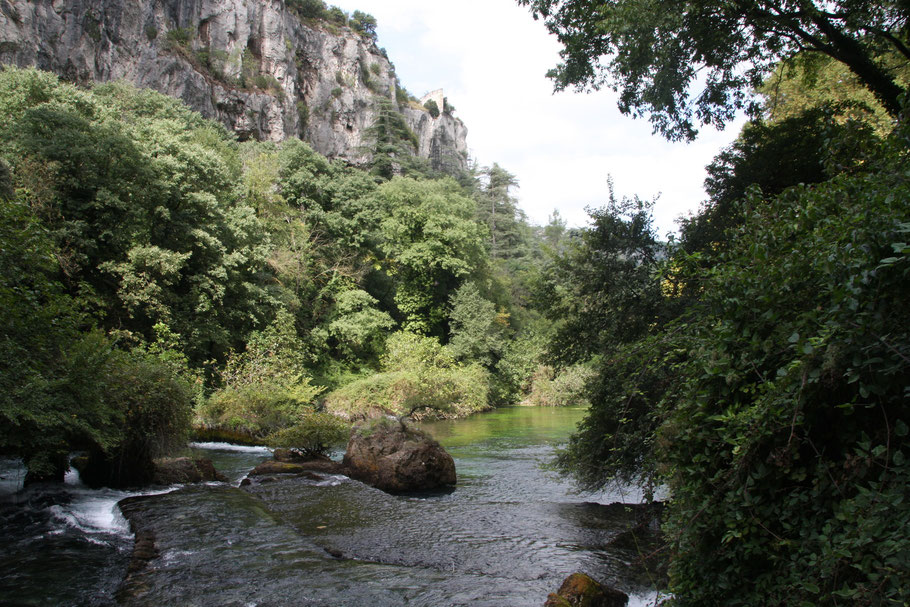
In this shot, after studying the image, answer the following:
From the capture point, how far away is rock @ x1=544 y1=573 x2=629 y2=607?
17.9ft

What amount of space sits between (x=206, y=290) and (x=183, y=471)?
506 inches

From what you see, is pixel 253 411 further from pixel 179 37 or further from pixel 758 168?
pixel 179 37


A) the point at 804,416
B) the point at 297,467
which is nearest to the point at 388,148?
the point at 297,467

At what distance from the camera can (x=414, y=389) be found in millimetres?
26453

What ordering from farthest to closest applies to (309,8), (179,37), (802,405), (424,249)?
(309,8), (179,37), (424,249), (802,405)

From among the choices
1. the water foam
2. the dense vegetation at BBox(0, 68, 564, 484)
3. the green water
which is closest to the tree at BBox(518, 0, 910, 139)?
the dense vegetation at BBox(0, 68, 564, 484)

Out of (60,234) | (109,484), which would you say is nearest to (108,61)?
(60,234)

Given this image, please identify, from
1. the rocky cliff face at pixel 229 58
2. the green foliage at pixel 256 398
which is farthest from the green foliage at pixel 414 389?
the rocky cliff face at pixel 229 58

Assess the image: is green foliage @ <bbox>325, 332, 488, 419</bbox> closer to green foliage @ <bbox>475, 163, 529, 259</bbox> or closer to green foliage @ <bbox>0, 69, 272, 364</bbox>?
green foliage @ <bbox>0, 69, 272, 364</bbox>

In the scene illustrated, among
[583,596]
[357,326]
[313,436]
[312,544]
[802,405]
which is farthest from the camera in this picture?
[357,326]

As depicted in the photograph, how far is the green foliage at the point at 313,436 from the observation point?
14031mm

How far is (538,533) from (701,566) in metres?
5.84

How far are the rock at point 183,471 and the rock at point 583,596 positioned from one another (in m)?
8.67

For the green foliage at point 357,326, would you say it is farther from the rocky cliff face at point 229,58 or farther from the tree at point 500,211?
the tree at point 500,211
